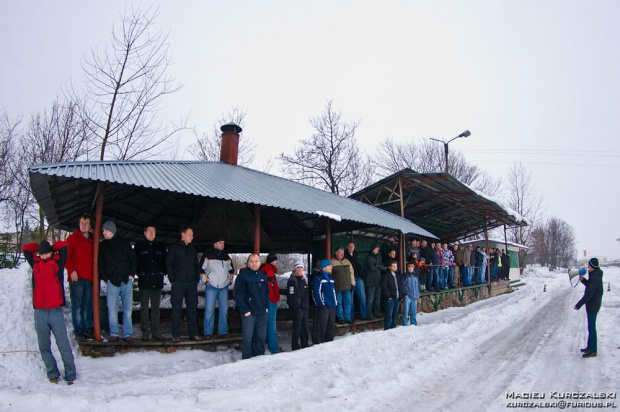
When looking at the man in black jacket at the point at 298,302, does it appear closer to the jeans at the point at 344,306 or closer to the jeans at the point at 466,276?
the jeans at the point at 344,306

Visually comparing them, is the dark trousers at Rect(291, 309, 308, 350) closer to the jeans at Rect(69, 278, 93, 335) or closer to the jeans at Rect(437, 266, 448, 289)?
the jeans at Rect(69, 278, 93, 335)

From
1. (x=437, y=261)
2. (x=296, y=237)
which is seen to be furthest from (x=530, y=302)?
(x=296, y=237)

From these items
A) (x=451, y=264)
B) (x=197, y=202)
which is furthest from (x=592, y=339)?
(x=197, y=202)

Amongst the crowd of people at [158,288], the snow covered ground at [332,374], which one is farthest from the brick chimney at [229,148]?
the snow covered ground at [332,374]

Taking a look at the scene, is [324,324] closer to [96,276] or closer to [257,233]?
[257,233]

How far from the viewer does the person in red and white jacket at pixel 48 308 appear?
16.2 ft

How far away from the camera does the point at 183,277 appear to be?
22.2ft

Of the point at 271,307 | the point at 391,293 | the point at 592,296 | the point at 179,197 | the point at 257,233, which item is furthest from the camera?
the point at 179,197

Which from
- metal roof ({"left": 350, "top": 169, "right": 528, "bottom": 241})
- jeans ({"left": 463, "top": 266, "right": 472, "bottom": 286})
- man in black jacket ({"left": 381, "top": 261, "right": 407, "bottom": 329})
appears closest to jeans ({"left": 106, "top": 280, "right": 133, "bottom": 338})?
man in black jacket ({"left": 381, "top": 261, "right": 407, "bottom": 329})

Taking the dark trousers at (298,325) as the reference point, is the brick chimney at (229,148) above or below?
above

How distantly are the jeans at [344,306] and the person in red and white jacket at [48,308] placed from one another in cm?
560

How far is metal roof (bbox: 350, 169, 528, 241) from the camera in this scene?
45.5ft

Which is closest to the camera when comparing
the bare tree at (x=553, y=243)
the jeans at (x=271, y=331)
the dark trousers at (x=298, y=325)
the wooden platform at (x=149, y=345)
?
the wooden platform at (x=149, y=345)

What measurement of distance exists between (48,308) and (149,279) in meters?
1.76
